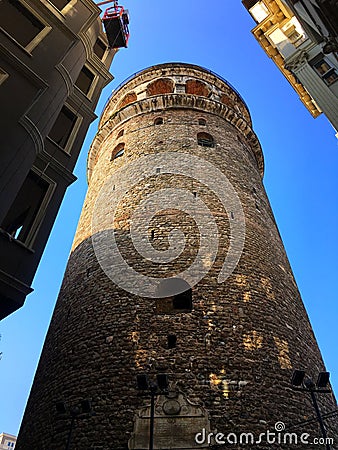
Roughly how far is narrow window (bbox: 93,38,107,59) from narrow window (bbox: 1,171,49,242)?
4.83 m

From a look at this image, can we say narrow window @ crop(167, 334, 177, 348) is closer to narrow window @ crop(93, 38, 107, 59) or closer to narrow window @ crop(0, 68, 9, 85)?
narrow window @ crop(0, 68, 9, 85)

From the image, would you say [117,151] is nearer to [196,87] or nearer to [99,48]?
[99,48]

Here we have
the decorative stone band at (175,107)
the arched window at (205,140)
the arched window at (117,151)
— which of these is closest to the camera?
the arched window at (205,140)

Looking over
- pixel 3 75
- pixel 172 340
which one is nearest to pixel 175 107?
pixel 3 75

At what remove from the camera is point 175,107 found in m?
14.3

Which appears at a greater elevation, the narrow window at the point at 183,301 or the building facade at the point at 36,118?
the building facade at the point at 36,118

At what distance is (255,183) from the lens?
1283 cm

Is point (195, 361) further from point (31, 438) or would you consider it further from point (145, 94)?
point (145, 94)

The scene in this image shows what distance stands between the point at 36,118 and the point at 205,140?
23.5ft

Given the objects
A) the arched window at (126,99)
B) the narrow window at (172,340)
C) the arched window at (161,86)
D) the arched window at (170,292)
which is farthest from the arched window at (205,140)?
the narrow window at (172,340)

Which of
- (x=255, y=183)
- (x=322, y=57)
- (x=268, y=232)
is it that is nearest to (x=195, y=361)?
(x=268, y=232)

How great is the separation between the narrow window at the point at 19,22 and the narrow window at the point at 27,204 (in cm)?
263

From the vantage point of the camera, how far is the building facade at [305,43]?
272 inches

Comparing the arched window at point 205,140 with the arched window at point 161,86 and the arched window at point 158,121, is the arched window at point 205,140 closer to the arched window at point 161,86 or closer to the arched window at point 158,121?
→ the arched window at point 158,121
